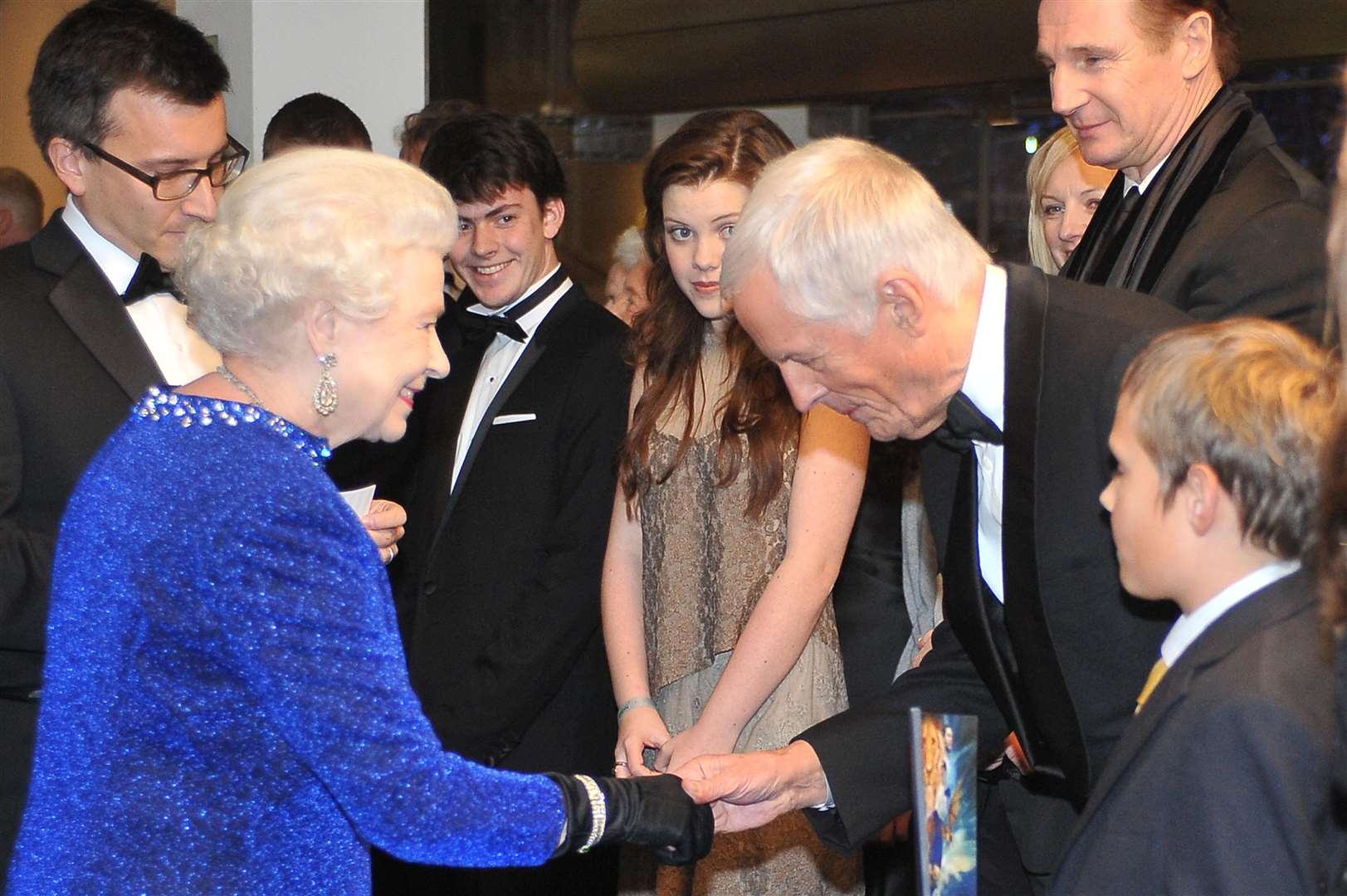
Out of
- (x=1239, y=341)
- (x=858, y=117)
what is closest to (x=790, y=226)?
(x=1239, y=341)

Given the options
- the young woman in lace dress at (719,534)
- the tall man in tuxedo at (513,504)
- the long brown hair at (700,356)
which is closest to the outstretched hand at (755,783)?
the young woman in lace dress at (719,534)

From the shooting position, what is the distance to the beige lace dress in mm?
2795

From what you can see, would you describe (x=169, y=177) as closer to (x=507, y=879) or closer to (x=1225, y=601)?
(x=507, y=879)

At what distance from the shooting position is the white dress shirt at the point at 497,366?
3.20m

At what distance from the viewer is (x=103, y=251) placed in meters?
2.51

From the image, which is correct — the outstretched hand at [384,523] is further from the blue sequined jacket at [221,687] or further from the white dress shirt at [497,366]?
the white dress shirt at [497,366]

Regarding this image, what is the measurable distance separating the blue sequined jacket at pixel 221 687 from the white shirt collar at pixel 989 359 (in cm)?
81

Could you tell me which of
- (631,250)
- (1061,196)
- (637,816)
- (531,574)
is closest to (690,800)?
(637,816)

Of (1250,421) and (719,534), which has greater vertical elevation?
(1250,421)

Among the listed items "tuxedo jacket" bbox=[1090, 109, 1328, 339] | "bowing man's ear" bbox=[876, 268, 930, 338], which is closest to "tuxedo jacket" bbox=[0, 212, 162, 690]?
"bowing man's ear" bbox=[876, 268, 930, 338]

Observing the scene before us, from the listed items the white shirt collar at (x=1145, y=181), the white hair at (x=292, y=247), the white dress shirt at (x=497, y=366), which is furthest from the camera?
the white dress shirt at (x=497, y=366)

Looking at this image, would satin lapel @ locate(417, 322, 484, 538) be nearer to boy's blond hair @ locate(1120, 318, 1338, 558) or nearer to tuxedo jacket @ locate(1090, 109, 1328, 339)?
tuxedo jacket @ locate(1090, 109, 1328, 339)

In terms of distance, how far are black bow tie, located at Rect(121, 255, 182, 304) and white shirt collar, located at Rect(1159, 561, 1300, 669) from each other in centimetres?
167

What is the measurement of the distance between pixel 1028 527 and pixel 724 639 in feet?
3.23
